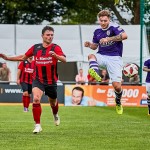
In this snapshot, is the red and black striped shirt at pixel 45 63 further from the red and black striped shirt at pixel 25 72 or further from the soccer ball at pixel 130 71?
the red and black striped shirt at pixel 25 72

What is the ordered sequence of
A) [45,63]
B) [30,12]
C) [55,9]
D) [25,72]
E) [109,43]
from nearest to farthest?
[45,63] < [109,43] < [25,72] < [30,12] < [55,9]

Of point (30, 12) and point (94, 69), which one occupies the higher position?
point (30, 12)

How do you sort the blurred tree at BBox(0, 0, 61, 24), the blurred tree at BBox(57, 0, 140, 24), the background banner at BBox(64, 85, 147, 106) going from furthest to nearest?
1. the blurred tree at BBox(0, 0, 61, 24)
2. the blurred tree at BBox(57, 0, 140, 24)
3. the background banner at BBox(64, 85, 147, 106)

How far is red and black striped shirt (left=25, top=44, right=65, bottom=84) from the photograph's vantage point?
46.8 feet

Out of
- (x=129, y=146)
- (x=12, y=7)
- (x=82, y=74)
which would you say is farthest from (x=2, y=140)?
(x=12, y=7)

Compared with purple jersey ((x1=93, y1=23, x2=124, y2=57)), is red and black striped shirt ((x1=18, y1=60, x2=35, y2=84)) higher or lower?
lower

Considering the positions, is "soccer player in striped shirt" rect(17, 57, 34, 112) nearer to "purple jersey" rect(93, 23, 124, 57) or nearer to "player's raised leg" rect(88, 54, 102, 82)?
"purple jersey" rect(93, 23, 124, 57)

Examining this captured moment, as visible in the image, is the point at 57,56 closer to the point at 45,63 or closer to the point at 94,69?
the point at 45,63

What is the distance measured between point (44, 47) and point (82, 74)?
1775cm

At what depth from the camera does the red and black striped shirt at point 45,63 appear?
562 inches

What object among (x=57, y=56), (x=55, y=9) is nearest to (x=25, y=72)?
(x=57, y=56)

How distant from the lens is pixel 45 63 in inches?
563

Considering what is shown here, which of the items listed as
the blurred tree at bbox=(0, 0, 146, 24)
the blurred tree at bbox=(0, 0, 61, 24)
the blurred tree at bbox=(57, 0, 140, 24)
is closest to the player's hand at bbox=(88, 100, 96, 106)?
the blurred tree at bbox=(57, 0, 140, 24)

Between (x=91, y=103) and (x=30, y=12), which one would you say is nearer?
(x=91, y=103)
